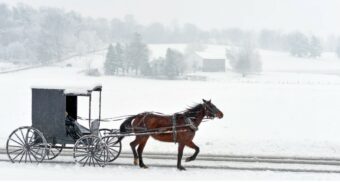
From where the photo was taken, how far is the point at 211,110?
15.0 metres

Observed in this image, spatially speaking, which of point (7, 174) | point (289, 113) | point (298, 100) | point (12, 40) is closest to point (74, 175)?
point (7, 174)

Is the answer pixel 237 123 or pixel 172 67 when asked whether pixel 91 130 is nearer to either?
pixel 237 123

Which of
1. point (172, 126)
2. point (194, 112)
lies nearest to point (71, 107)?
point (172, 126)

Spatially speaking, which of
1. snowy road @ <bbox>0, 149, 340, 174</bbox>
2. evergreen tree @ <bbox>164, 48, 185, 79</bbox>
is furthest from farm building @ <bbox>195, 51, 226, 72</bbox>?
snowy road @ <bbox>0, 149, 340, 174</bbox>

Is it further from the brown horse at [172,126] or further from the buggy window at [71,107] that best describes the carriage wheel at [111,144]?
the buggy window at [71,107]

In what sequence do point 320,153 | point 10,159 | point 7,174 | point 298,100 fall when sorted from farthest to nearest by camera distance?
1. point 298,100
2. point 320,153
3. point 10,159
4. point 7,174

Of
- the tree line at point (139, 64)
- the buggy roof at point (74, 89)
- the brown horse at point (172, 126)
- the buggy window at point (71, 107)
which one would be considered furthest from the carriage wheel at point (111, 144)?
the tree line at point (139, 64)

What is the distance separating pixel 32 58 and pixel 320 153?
108504mm

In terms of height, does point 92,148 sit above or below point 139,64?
below

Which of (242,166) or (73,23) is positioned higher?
(73,23)

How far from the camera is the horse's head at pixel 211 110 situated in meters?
14.9

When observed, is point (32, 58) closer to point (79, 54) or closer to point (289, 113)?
point (79, 54)

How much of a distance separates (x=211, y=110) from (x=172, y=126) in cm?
141

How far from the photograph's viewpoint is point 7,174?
13.5 metres
